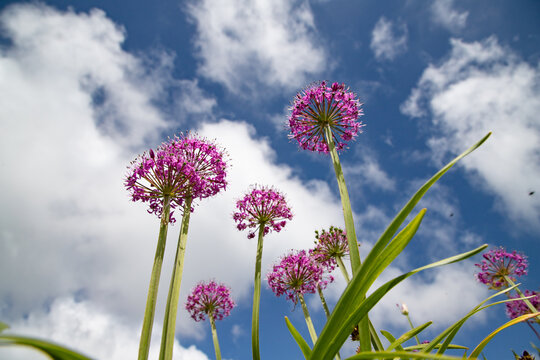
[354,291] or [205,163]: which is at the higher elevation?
[205,163]

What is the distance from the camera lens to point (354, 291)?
185 centimetres

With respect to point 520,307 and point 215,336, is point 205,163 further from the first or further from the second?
point 520,307

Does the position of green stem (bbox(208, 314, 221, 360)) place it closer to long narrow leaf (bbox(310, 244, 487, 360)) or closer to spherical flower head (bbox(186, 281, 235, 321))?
spherical flower head (bbox(186, 281, 235, 321))

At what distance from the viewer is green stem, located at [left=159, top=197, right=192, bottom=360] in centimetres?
280

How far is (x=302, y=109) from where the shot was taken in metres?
5.13

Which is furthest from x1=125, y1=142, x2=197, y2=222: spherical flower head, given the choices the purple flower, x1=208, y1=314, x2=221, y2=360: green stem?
the purple flower

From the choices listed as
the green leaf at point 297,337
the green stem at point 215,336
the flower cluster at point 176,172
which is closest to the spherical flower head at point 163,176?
the flower cluster at point 176,172

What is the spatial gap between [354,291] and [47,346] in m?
1.59

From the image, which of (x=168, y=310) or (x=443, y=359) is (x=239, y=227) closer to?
(x=168, y=310)

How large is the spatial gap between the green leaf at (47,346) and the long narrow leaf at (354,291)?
4.42 ft

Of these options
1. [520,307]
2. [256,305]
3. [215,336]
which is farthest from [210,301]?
[520,307]

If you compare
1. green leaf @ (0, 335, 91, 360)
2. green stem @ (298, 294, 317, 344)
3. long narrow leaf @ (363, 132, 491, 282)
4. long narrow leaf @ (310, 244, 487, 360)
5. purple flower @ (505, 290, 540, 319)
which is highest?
purple flower @ (505, 290, 540, 319)

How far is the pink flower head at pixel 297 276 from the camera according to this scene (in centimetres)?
736

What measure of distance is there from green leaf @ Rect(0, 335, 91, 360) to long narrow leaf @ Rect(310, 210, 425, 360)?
4.42ft
